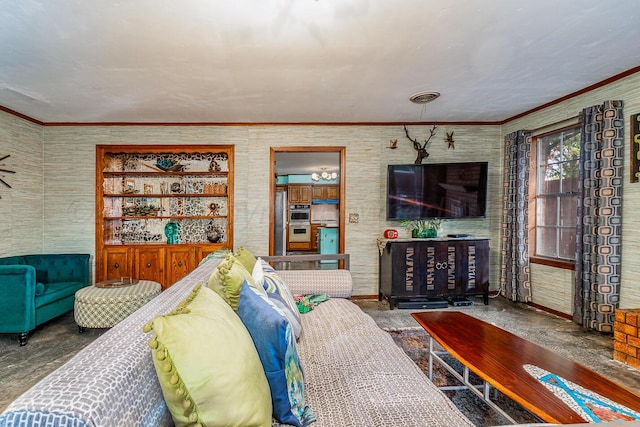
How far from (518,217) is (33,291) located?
532cm

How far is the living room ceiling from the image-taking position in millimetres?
1984

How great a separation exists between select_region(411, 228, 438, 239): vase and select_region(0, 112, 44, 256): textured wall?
5.02 metres

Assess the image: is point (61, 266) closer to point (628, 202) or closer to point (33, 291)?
point (33, 291)

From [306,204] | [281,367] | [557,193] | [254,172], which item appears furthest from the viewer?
[306,204]

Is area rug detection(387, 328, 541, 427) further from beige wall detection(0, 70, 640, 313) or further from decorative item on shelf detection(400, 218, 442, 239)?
beige wall detection(0, 70, 640, 313)

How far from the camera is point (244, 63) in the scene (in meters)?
2.66

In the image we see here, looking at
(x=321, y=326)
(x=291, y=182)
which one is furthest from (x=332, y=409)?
(x=291, y=182)

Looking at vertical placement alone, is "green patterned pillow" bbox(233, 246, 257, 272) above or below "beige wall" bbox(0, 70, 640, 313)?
below

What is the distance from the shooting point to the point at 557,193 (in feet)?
12.6

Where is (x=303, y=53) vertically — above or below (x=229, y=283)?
above

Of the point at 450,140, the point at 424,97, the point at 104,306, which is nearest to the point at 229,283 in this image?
the point at 104,306

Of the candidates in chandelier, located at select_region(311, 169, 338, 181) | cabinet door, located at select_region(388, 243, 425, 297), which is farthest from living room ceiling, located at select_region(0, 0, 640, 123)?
chandelier, located at select_region(311, 169, 338, 181)

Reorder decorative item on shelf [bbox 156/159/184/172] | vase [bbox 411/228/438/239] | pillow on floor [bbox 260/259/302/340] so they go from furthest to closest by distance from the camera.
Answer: decorative item on shelf [bbox 156/159/184/172], vase [bbox 411/228/438/239], pillow on floor [bbox 260/259/302/340]

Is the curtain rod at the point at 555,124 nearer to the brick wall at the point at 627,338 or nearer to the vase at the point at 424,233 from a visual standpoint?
the vase at the point at 424,233
